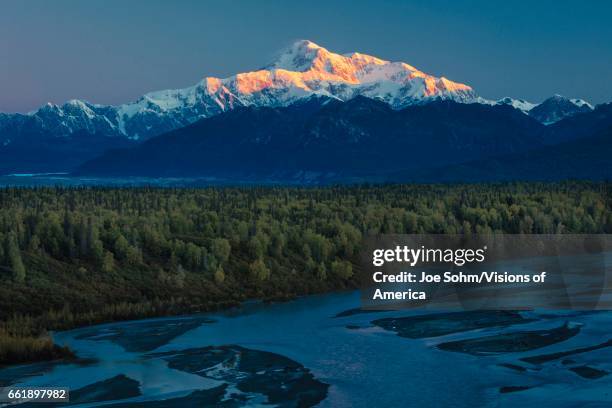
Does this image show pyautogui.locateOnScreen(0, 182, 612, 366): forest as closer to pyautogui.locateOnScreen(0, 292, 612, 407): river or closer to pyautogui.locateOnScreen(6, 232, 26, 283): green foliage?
pyautogui.locateOnScreen(6, 232, 26, 283): green foliage

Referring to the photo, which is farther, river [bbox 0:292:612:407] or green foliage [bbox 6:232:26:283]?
green foliage [bbox 6:232:26:283]

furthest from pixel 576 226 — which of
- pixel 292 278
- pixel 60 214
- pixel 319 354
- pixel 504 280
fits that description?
pixel 319 354

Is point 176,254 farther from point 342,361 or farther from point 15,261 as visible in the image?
point 342,361

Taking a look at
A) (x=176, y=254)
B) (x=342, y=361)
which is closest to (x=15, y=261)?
(x=176, y=254)

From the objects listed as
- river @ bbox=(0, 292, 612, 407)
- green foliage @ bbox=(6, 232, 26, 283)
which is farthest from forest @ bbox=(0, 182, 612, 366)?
river @ bbox=(0, 292, 612, 407)

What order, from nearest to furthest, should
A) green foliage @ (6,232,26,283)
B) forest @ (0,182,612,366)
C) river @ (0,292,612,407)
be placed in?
river @ (0,292,612,407) < forest @ (0,182,612,366) < green foliage @ (6,232,26,283)

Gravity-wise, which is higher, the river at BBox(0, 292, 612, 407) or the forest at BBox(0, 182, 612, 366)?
the forest at BBox(0, 182, 612, 366)

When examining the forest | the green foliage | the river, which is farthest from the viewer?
the green foliage

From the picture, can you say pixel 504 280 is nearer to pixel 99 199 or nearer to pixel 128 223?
pixel 128 223
